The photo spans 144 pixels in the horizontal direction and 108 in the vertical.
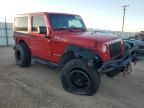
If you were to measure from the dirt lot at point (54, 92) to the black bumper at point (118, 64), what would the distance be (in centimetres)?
77

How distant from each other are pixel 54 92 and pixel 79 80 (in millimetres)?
747

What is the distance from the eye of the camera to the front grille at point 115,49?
511 centimetres

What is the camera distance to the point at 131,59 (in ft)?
18.0

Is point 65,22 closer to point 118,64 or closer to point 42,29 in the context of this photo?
point 42,29

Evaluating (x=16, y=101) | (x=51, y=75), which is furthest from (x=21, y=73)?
(x=16, y=101)

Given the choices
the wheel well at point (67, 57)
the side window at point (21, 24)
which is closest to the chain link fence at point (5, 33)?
the side window at point (21, 24)

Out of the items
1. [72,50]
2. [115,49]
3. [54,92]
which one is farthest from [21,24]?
[115,49]

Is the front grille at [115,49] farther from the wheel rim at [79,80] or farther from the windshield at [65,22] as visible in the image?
the windshield at [65,22]

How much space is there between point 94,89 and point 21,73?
3.12 metres

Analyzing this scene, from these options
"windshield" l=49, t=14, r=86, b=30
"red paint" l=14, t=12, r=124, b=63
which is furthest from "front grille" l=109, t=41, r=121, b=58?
"windshield" l=49, t=14, r=86, b=30

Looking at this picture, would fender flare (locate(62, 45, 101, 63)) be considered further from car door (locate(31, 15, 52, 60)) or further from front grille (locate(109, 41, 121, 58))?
car door (locate(31, 15, 52, 60))

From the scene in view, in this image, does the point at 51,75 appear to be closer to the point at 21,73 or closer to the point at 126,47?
the point at 21,73

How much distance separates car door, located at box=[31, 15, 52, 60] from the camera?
6141 mm

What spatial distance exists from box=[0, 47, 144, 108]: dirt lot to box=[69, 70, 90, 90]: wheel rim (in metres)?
0.29
